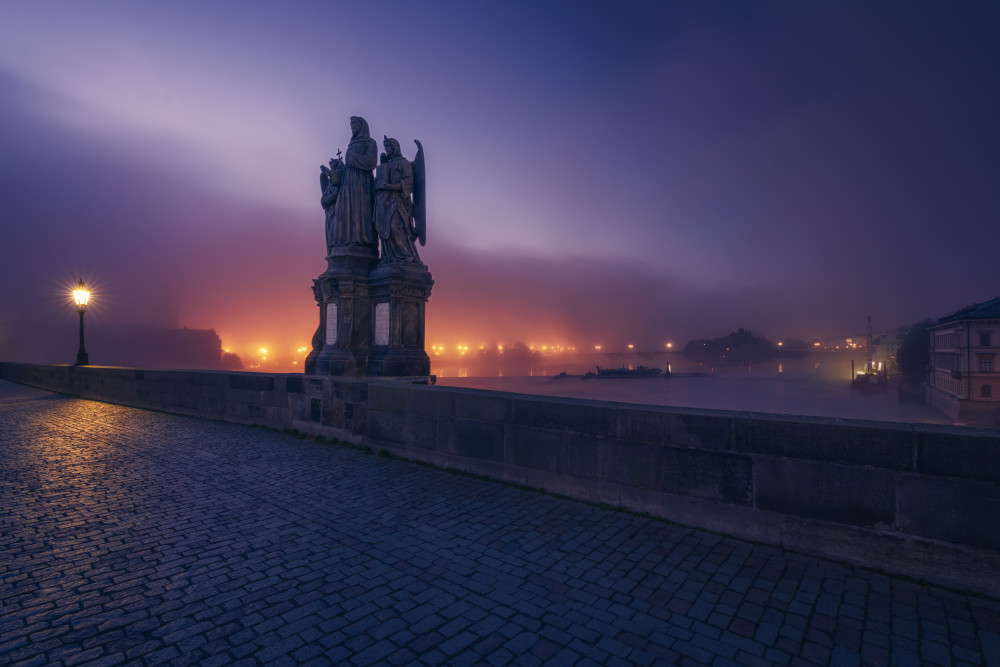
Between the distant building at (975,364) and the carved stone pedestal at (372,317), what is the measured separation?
2764 inches

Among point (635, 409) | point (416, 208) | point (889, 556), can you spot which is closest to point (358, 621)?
point (635, 409)

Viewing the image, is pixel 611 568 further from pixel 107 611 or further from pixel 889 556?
pixel 107 611

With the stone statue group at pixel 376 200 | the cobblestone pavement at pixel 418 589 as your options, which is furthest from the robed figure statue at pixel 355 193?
the cobblestone pavement at pixel 418 589

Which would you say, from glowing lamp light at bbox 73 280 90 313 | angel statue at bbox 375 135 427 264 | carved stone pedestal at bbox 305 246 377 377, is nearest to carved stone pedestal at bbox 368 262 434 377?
carved stone pedestal at bbox 305 246 377 377

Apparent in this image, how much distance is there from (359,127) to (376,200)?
194 cm

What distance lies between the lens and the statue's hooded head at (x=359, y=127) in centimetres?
1094

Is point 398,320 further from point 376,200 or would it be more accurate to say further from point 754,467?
point 754,467

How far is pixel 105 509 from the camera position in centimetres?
470

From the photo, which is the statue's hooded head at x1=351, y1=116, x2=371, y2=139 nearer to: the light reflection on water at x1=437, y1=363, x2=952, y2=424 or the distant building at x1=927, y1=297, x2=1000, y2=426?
the light reflection on water at x1=437, y1=363, x2=952, y2=424

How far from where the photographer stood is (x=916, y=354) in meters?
88.1

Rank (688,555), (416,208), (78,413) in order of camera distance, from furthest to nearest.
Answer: (78,413)
(416,208)
(688,555)

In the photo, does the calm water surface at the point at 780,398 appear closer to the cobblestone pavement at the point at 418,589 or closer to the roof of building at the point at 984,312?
the roof of building at the point at 984,312

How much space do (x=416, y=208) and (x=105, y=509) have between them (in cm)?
820

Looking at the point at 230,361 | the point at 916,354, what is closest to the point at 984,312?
the point at 916,354
